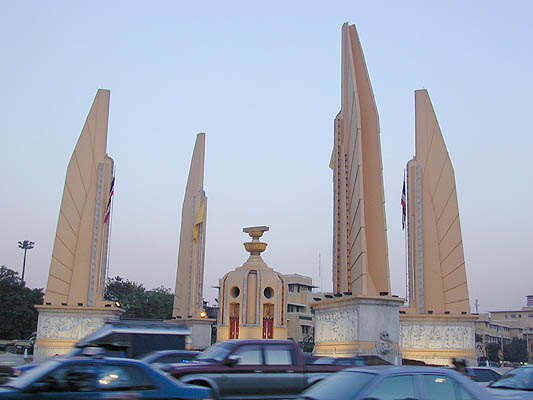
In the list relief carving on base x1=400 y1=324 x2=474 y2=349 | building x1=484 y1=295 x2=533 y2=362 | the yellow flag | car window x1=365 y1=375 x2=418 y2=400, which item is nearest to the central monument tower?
relief carving on base x1=400 y1=324 x2=474 y2=349

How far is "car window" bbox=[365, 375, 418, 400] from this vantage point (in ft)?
21.4

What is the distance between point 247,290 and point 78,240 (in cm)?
1737

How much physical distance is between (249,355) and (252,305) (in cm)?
3804

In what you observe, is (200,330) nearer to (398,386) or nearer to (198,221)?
(198,221)

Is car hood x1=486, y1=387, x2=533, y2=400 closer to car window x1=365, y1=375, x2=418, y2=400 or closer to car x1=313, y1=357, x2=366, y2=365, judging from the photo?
car window x1=365, y1=375, x2=418, y2=400

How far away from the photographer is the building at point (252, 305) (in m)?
48.5

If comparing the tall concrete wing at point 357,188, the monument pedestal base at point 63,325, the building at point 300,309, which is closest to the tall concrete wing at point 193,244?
the monument pedestal base at point 63,325

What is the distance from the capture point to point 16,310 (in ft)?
176

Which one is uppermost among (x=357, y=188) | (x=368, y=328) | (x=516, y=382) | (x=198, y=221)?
(x=198, y=221)

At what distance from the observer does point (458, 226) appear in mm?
31891

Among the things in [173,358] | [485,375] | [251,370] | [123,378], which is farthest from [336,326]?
[123,378]

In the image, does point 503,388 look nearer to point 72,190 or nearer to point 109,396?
point 109,396

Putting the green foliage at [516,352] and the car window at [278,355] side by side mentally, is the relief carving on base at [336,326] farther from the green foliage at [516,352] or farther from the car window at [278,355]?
the green foliage at [516,352]

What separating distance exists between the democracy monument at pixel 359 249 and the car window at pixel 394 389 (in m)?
19.7
